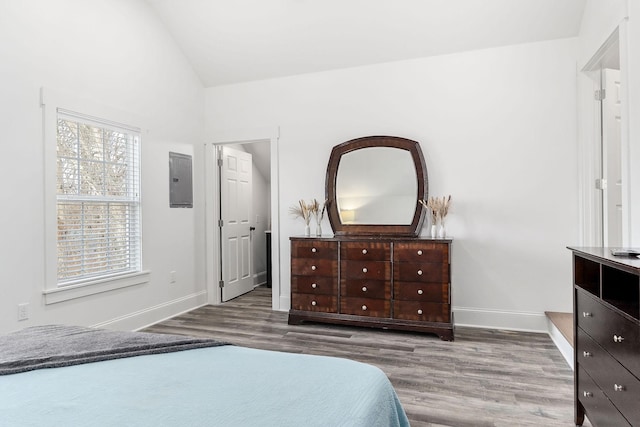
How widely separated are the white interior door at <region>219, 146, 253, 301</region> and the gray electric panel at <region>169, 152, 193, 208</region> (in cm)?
49

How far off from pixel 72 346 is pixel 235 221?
3.79 m

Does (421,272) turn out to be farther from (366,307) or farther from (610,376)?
(610,376)

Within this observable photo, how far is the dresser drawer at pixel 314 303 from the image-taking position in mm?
3799

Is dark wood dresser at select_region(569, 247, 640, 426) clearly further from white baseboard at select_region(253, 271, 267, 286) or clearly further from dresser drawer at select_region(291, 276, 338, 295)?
white baseboard at select_region(253, 271, 267, 286)

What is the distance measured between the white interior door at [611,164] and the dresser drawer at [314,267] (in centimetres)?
235

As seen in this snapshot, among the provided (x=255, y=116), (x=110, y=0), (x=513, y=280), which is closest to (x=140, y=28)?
(x=110, y=0)

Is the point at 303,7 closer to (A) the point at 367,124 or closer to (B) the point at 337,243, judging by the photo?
(A) the point at 367,124

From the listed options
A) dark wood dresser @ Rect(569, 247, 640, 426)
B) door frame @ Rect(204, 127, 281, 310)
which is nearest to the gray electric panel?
door frame @ Rect(204, 127, 281, 310)

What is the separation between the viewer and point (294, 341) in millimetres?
3408

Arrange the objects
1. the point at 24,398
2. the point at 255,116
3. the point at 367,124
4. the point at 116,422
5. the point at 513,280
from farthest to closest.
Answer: the point at 255,116, the point at 367,124, the point at 513,280, the point at 24,398, the point at 116,422

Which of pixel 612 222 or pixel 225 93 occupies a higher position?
pixel 225 93

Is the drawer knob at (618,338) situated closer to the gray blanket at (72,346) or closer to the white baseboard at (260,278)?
the gray blanket at (72,346)

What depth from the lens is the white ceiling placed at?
3.46 metres

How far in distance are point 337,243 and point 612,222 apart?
91.6 inches
